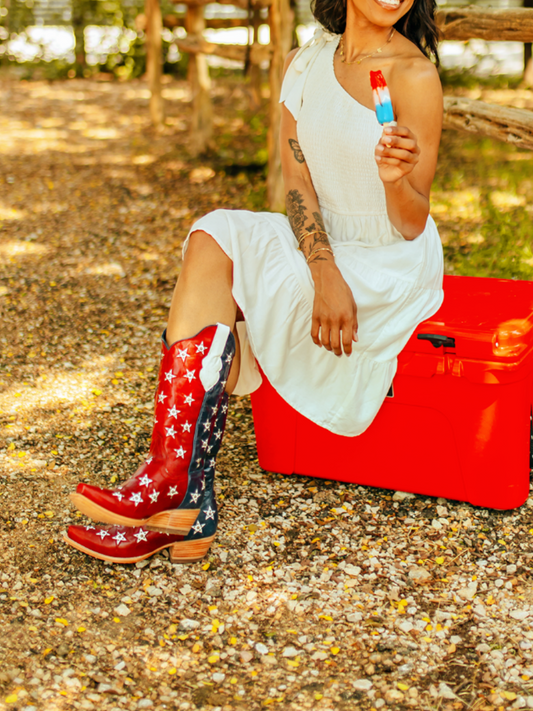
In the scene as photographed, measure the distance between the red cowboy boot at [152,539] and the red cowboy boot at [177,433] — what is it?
1.9 inches

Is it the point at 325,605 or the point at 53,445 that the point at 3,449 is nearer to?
the point at 53,445

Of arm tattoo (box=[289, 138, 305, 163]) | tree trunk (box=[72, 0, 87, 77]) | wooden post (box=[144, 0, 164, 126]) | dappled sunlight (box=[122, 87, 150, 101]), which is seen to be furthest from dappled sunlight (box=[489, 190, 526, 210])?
tree trunk (box=[72, 0, 87, 77])

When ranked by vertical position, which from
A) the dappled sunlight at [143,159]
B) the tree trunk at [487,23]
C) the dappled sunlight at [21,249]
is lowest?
the dappled sunlight at [21,249]

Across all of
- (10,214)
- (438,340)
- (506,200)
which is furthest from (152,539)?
(506,200)

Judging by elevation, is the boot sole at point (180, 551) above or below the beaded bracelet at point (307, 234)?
below

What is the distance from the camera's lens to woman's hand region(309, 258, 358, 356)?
1.68 metres

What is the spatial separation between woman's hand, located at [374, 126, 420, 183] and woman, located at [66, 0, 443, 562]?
0.08 m

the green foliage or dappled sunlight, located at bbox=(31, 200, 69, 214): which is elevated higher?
the green foliage

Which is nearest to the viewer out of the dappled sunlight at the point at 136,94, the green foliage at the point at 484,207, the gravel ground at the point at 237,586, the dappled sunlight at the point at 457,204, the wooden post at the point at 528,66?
the gravel ground at the point at 237,586

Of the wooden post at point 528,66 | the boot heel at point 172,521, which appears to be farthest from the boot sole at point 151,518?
the wooden post at point 528,66

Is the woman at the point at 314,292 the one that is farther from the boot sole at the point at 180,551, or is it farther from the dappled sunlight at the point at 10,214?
the dappled sunlight at the point at 10,214

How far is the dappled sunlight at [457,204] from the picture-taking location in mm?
4223

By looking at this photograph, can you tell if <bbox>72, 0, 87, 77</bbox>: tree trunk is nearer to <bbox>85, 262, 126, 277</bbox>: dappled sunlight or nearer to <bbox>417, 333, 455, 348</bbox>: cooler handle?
<bbox>85, 262, 126, 277</bbox>: dappled sunlight

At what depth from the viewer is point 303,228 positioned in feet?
6.05
